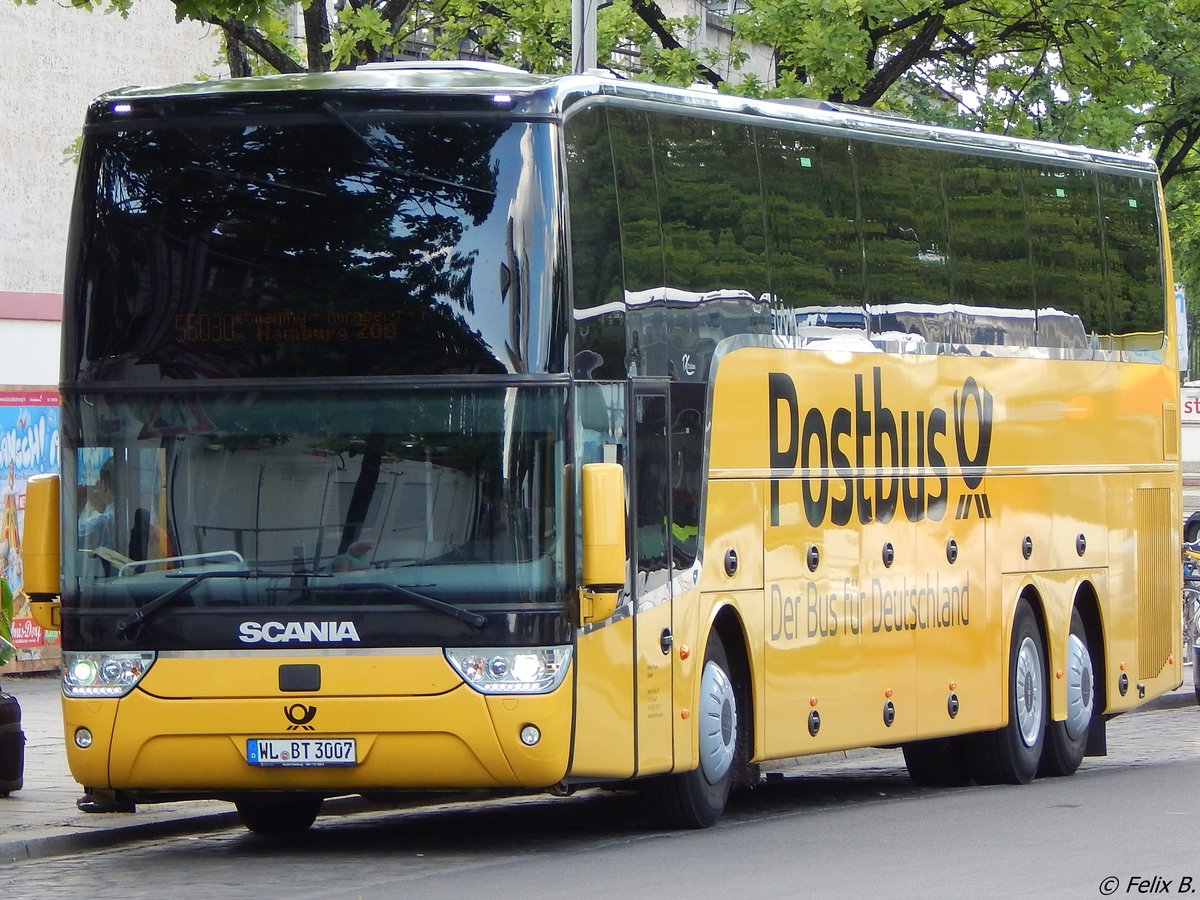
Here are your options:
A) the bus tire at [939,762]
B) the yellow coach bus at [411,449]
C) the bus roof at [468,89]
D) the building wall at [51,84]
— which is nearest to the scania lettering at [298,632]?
the yellow coach bus at [411,449]

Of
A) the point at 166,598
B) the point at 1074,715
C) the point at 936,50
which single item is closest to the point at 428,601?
the point at 166,598

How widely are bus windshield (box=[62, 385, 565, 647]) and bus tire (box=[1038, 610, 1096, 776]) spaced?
22.4ft

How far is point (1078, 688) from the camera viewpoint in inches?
A: 693

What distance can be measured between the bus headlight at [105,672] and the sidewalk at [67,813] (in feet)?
3.66

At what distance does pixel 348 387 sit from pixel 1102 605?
8.03m

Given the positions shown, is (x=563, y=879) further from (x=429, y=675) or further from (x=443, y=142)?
(x=443, y=142)

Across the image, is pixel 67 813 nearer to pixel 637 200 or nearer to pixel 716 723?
pixel 716 723

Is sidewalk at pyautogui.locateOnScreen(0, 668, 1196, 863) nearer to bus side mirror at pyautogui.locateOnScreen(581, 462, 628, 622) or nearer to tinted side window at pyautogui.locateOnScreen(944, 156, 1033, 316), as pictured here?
bus side mirror at pyautogui.locateOnScreen(581, 462, 628, 622)

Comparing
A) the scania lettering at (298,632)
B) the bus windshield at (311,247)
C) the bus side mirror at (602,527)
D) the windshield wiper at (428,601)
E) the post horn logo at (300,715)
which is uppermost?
the bus windshield at (311,247)

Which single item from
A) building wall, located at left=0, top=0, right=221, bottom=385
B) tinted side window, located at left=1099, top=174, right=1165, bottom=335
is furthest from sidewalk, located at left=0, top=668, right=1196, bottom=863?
building wall, located at left=0, top=0, right=221, bottom=385

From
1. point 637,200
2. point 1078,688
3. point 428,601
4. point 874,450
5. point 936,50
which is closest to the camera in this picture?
point 428,601

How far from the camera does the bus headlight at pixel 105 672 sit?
11641mm

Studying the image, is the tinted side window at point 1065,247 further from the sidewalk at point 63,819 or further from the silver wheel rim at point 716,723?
the sidewalk at point 63,819

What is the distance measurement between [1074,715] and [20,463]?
945cm
